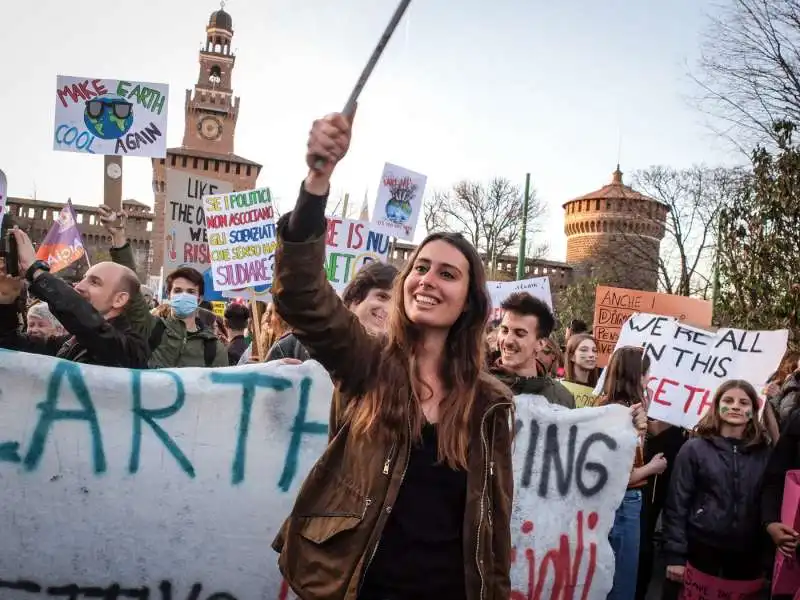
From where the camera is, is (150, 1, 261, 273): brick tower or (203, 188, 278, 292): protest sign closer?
(203, 188, 278, 292): protest sign

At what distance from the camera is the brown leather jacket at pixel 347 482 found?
5.60 feet

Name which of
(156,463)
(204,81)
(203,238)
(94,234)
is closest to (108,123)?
(203,238)

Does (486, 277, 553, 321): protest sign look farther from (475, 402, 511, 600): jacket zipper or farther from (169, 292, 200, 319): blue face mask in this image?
(475, 402, 511, 600): jacket zipper

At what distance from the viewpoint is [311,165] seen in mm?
1552

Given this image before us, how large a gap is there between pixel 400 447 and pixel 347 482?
0.48 ft

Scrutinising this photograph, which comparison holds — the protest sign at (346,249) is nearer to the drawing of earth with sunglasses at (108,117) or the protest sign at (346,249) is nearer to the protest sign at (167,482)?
the drawing of earth with sunglasses at (108,117)

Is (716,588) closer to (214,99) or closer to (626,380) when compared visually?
(626,380)

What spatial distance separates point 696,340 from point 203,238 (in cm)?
481

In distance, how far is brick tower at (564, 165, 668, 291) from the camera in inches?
1387

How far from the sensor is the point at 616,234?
45.9m

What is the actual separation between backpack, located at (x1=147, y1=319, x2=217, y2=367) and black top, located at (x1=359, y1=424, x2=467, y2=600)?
9.22 ft

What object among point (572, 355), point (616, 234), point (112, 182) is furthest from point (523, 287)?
point (616, 234)

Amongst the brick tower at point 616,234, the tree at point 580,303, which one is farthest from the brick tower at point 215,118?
the tree at point 580,303

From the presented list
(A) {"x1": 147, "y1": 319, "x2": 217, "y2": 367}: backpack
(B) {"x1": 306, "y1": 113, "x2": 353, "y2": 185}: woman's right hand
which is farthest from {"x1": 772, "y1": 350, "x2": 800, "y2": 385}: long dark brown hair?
(B) {"x1": 306, "y1": 113, "x2": 353, "y2": 185}: woman's right hand
